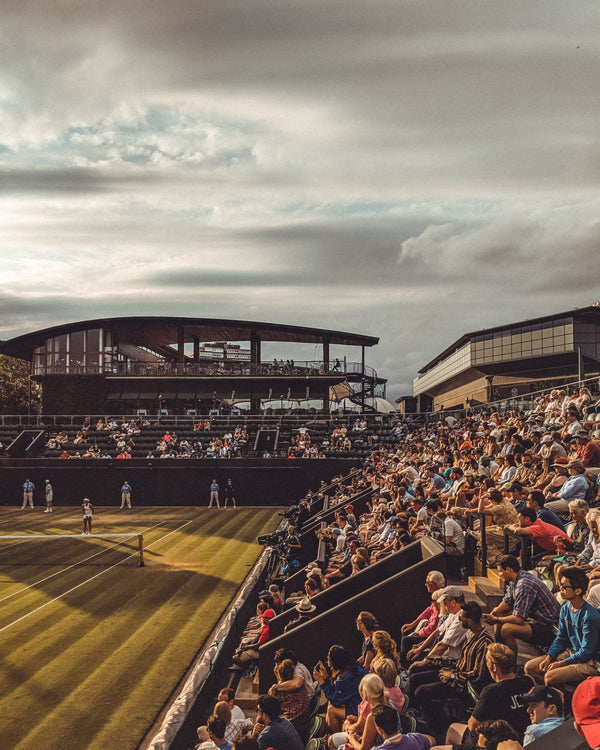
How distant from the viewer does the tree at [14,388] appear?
271 feet

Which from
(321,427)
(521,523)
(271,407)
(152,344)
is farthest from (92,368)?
(521,523)

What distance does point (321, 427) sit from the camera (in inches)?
1626

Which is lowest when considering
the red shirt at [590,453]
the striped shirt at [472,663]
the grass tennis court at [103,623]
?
the grass tennis court at [103,623]

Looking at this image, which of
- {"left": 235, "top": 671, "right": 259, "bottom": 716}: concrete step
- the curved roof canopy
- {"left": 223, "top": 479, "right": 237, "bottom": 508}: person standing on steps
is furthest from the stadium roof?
{"left": 235, "top": 671, "right": 259, "bottom": 716}: concrete step

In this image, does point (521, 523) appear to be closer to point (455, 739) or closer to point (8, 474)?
point (455, 739)

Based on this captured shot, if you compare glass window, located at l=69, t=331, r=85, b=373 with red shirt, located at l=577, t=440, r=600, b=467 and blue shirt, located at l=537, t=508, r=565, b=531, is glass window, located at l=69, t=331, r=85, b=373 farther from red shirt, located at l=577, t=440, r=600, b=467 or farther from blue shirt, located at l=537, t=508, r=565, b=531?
blue shirt, located at l=537, t=508, r=565, b=531

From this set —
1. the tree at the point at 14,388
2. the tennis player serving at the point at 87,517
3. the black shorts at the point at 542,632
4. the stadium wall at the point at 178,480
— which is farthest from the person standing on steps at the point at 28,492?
the tree at the point at 14,388

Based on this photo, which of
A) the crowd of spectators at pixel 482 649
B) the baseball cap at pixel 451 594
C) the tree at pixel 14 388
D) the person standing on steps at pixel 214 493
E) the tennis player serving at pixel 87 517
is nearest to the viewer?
the crowd of spectators at pixel 482 649

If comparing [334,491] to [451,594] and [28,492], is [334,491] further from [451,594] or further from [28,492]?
[451,594]

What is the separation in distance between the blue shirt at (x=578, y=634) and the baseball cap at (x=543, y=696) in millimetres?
400

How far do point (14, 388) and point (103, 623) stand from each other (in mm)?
76369

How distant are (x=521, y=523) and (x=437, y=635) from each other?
1829 millimetres

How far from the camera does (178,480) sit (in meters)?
35.9

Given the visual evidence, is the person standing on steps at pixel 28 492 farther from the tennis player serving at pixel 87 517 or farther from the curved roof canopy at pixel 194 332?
the curved roof canopy at pixel 194 332
